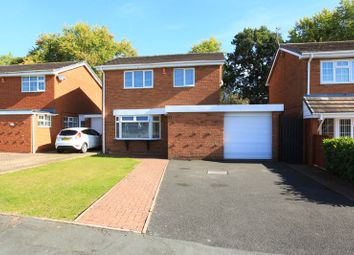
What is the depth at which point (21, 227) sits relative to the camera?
5.55m

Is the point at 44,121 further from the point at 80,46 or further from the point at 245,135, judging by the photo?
the point at 80,46

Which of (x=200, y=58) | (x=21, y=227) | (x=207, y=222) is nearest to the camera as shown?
(x=21, y=227)

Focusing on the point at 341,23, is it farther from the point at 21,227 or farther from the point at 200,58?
the point at 21,227

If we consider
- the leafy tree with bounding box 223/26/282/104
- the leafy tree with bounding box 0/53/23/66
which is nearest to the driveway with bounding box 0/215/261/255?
the leafy tree with bounding box 223/26/282/104

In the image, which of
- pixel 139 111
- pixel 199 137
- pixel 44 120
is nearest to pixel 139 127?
pixel 139 111

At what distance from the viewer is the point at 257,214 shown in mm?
6449

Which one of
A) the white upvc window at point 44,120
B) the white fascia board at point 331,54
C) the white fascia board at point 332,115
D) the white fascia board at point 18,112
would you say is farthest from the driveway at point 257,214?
the white upvc window at point 44,120

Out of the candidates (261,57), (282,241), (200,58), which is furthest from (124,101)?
(261,57)

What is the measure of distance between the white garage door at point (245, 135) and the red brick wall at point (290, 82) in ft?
7.18

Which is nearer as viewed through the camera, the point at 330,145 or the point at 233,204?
the point at 233,204

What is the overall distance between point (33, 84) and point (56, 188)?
1615cm

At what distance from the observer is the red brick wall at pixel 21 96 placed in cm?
2200

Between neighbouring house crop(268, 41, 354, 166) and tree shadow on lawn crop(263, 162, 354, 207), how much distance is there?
3.01 metres

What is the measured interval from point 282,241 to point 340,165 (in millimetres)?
6542
